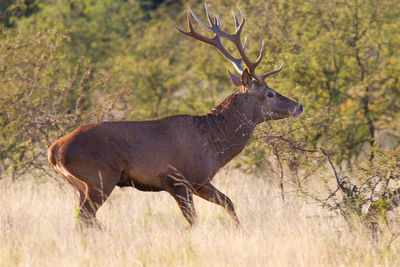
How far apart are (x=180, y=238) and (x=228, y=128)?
8.74 ft

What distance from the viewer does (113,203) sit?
981 centimetres

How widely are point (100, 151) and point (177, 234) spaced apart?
1.40 m

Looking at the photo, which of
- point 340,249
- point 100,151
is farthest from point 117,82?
point 340,249

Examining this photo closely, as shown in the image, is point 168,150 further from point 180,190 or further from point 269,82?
point 269,82

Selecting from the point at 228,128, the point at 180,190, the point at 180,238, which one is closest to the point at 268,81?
the point at 228,128

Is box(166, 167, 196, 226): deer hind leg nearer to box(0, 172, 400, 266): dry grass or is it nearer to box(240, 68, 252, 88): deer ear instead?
box(0, 172, 400, 266): dry grass

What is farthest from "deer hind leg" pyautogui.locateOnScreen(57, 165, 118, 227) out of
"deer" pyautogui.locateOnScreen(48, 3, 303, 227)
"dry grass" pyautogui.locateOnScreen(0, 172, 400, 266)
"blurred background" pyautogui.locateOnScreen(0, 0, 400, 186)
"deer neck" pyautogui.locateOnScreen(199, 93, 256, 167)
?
"blurred background" pyautogui.locateOnScreen(0, 0, 400, 186)

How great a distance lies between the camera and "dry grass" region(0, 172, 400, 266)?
596 centimetres

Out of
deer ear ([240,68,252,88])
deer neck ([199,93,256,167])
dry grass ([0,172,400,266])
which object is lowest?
dry grass ([0,172,400,266])

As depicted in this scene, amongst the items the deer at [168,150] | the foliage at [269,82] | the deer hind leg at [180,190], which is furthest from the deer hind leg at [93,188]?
the foliage at [269,82]

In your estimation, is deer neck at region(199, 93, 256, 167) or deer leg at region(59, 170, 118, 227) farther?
deer neck at region(199, 93, 256, 167)

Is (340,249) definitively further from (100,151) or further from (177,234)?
(100,151)

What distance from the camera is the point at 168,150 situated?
8.06 metres

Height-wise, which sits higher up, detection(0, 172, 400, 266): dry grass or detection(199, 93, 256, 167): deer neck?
detection(199, 93, 256, 167): deer neck
